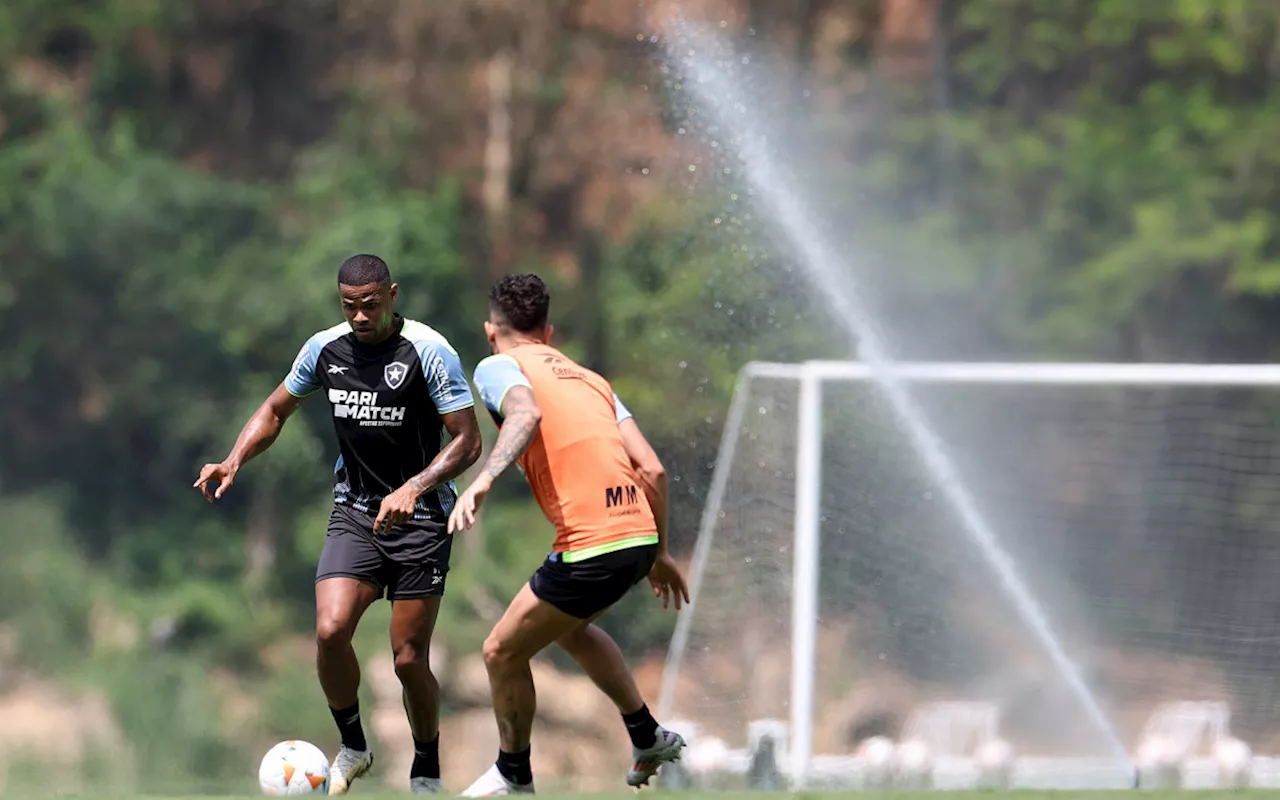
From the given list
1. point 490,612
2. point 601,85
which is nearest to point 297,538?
point 490,612

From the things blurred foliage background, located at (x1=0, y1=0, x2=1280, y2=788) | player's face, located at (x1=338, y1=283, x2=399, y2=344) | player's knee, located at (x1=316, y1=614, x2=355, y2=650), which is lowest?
player's knee, located at (x1=316, y1=614, x2=355, y2=650)

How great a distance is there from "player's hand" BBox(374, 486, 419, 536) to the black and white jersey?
1.07ft

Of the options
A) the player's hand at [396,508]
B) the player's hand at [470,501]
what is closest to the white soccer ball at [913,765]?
the player's hand at [396,508]

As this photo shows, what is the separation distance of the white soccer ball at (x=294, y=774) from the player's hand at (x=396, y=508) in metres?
0.93

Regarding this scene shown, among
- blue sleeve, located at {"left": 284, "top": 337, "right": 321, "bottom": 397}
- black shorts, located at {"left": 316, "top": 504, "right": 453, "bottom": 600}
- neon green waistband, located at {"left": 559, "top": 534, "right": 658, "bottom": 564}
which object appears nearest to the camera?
neon green waistband, located at {"left": 559, "top": 534, "right": 658, "bottom": 564}

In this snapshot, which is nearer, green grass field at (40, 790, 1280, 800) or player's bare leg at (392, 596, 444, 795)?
green grass field at (40, 790, 1280, 800)

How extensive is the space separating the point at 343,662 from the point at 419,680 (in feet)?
1.06

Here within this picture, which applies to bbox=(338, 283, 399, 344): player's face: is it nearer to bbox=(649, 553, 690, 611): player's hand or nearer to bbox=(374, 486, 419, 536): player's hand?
bbox=(374, 486, 419, 536): player's hand

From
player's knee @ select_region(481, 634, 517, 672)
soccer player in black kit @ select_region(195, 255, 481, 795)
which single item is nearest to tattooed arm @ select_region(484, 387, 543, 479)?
soccer player in black kit @ select_region(195, 255, 481, 795)

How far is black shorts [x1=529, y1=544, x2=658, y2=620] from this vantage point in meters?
6.23

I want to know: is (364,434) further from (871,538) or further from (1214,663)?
(1214,663)

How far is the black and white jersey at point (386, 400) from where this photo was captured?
21.7 feet

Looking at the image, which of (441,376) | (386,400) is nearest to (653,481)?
(441,376)

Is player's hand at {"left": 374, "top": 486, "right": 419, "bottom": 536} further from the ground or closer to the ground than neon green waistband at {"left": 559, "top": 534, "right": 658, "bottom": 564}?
further from the ground
